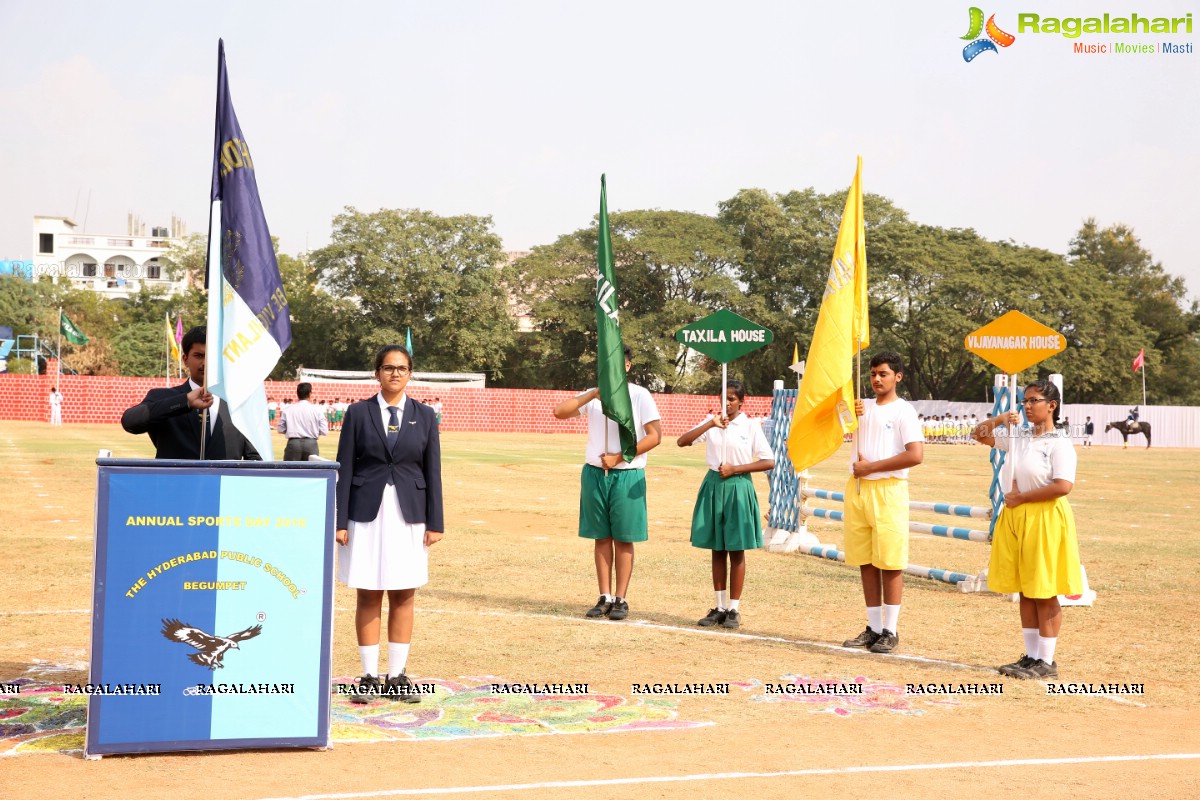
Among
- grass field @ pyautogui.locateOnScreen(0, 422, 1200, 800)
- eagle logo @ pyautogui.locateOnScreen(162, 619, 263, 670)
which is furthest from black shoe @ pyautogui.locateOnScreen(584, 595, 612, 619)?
eagle logo @ pyautogui.locateOnScreen(162, 619, 263, 670)

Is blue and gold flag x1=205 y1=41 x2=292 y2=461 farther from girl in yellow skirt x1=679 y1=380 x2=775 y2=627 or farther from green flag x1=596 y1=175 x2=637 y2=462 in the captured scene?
girl in yellow skirt x1=679 y1=380 x2=775 y2=627

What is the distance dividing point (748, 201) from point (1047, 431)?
58312mm

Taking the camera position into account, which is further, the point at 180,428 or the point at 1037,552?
the point at 1037,552

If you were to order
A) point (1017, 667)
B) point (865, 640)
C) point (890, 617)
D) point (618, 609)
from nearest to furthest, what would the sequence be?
point (1017, 667)
point (890, 617)
point (865, 640)
point (618, 609)

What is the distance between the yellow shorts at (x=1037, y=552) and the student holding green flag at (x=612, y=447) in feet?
8.38

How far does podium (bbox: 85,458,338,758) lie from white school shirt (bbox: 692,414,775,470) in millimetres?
4296

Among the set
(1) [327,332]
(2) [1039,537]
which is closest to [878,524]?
(2) [1039,537]

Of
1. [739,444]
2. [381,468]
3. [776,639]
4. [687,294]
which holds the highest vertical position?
[687,294]

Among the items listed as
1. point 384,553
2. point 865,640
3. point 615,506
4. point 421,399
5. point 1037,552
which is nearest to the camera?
point 384,553

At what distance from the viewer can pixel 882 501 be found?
322 inches

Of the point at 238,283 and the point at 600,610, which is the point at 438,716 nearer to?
the point at 238,283

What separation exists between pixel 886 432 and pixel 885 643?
1.44m

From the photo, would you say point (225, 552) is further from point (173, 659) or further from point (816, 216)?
point (816, 216)

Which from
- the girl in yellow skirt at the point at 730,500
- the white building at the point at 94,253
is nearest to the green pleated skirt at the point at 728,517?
the girl in yellow skirt at the point at 730,500
